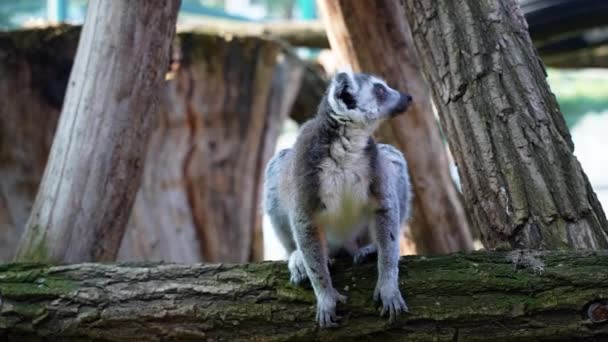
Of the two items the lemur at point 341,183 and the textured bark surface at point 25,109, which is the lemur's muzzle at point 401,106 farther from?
the textured bark surface at point 25,109

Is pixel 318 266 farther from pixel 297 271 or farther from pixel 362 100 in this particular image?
pixel 362 100

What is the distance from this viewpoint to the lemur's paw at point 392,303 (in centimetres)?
349

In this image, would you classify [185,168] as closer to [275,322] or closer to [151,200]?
[151,200]

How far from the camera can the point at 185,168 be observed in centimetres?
700

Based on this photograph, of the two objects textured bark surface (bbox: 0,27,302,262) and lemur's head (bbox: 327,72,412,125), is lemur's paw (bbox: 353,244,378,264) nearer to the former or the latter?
lemur's head (bbox: 327,72,412,125)

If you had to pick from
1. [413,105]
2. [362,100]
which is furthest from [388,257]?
A: [413,105]

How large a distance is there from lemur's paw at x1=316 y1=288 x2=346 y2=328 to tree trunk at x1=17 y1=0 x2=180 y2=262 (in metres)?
1.67

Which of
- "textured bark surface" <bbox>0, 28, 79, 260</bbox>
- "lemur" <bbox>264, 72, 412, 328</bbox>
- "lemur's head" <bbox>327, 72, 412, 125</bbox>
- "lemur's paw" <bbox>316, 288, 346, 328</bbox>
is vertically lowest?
"textured bark surface" <bbox>0, 28, 79, 260</bbox>

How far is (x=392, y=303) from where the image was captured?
137 inches

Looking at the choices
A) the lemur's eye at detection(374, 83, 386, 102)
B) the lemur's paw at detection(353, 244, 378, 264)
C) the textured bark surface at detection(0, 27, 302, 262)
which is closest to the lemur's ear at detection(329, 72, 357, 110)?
the lemur's eye at detection(374, 83, 386, 102)

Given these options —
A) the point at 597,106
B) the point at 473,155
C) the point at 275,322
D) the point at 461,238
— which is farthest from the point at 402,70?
the point at 597,106

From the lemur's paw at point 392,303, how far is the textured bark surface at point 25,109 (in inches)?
156

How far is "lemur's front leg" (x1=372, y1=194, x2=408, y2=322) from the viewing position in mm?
3496

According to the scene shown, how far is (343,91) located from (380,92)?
27 centimetres
